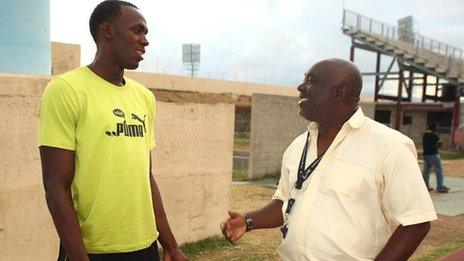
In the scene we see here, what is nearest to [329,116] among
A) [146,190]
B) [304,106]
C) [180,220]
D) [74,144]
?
[304,106]

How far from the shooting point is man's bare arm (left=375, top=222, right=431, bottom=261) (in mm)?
1652

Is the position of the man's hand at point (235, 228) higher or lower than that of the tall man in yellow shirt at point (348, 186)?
lower

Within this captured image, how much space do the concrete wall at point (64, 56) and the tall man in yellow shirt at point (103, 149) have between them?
1257cm

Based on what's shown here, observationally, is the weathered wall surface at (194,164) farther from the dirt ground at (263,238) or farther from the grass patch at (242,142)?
the grass patch at (242,142)

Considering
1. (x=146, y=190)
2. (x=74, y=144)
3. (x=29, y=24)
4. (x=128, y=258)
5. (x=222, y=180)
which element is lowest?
(x=222, y=180)

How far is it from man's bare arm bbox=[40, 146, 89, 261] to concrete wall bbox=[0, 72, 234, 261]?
2.07m

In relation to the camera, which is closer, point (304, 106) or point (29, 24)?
point (304, 106)

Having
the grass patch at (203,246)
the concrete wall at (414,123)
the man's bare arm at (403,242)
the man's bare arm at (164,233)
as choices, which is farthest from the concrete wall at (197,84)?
the man's bare arm at (403,242)

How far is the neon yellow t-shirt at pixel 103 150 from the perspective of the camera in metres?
1.85

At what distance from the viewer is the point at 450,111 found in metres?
24.1

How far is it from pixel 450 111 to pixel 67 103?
997 inches

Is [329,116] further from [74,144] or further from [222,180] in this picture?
[222,180]

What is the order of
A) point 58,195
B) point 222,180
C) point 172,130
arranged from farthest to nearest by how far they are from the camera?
point 222,180 < point 172,130 < point 58,195

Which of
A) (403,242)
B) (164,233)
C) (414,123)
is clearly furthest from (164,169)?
(414,123)
